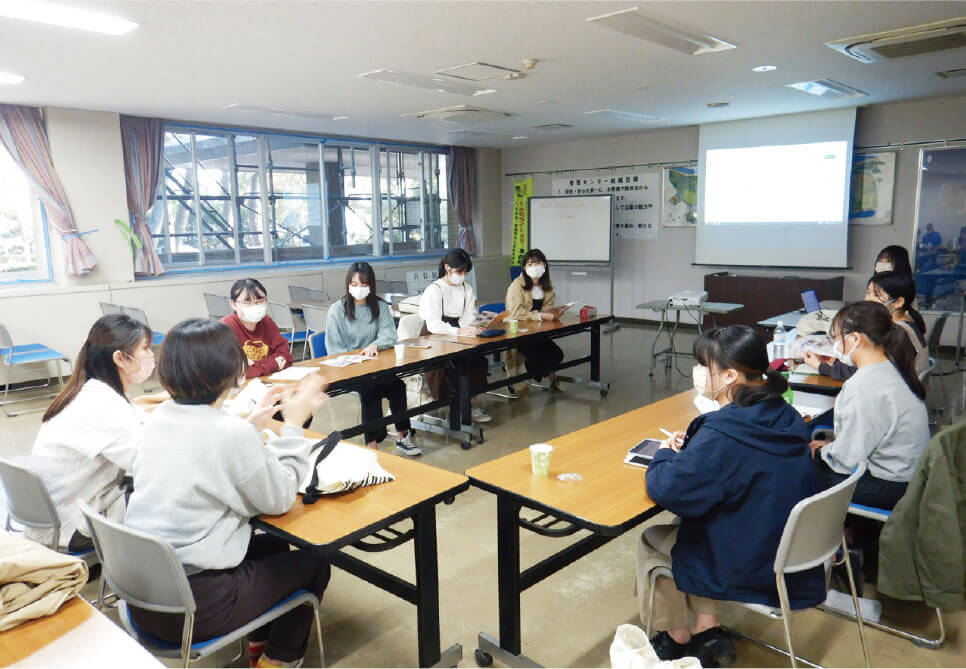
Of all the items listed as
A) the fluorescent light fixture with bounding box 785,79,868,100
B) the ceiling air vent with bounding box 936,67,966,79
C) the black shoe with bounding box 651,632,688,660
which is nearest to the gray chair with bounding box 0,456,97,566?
the black shoe with bounding box 651,632,688,660

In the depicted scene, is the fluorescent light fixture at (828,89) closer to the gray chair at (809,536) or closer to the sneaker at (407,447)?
the sneaker at (407,447)

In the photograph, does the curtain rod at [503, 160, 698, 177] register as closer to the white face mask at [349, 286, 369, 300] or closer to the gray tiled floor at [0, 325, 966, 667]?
the white face mask at [349, 286, 369, 300]

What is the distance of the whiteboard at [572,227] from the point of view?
8.70m

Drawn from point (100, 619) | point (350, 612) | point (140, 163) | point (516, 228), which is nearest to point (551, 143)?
point (516, 228)

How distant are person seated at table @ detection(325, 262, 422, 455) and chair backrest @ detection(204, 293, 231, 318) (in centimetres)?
245

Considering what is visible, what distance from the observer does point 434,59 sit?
4109mm

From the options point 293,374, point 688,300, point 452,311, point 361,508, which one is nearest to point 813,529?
point 361,508

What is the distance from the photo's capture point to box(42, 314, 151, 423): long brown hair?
2029 mm

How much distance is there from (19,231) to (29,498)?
5262 millimetres

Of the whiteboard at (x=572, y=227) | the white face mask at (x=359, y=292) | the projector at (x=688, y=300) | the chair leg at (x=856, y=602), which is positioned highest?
the whiteboard at (x=572, y=227)

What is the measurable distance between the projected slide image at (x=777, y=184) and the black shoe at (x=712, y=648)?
6056mm

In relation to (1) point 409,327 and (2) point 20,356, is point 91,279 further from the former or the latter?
(1) point 409,327

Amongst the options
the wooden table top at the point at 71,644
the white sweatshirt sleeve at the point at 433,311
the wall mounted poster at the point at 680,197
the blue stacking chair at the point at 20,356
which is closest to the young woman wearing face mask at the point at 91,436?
the wooden table top at the point at 71,644

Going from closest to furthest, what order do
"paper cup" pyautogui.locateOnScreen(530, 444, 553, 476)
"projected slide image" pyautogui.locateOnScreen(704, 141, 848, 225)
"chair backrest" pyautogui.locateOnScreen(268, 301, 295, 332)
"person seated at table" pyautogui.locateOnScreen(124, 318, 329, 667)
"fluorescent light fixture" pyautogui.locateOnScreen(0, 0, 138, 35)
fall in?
"person seated at table" pyautogui.locateOnScreen(124, 318, 329, 667) < "paper cup" pyautogui.locateOnScreen(530, 444, 553, 476) < "fluorescent light fixture" pyautogui.locateOnScreen(0, 0, 138, 35) < "chair backrest" pyautogui.locateOnScreen(268, 301, 295, 332) < "projected slide image" pyautogui.locateOnScreen(704, 141, 848, 225)
